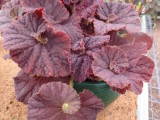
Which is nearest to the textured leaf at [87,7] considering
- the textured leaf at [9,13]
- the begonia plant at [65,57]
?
the begonia plant at [65,57]

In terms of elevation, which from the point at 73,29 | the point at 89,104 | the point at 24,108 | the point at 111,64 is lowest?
the point at 24,108

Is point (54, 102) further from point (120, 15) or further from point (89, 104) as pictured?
point (120, 15)

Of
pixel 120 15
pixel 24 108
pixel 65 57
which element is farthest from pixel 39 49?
pixel 24 108

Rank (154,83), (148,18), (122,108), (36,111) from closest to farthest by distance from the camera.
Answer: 1. (36,111)
2. (122,108)
3. (154,83)
4. (148,18)

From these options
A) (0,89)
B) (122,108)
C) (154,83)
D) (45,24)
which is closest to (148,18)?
(154,83)

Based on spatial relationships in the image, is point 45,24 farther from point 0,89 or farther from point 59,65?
point 0,89

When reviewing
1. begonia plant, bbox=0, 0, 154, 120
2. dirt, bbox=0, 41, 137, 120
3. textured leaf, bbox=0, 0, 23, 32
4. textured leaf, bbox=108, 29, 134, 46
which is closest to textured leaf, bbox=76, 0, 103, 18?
begonia plant, bbox=0, 0, 154, 120
